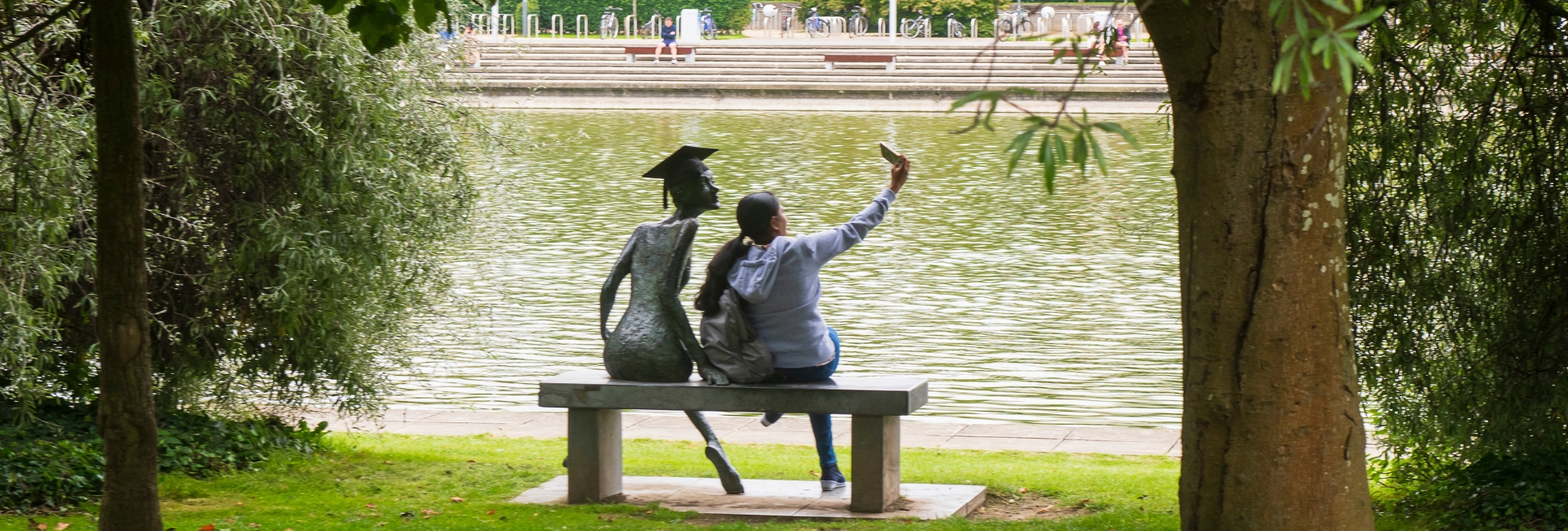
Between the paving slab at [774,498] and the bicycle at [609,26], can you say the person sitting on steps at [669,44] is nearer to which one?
the bicycle at [609,26]

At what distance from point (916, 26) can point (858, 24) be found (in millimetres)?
2875

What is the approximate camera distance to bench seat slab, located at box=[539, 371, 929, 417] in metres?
6.57

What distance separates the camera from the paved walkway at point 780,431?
897cm

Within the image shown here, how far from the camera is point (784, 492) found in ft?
23.7

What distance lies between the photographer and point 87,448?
7.30m

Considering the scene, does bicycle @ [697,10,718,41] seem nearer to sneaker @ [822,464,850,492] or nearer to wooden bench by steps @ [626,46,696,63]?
wooden bench by steps @ [626,46,696,63]

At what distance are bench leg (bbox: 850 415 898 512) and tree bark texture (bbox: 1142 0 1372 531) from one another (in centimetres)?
222

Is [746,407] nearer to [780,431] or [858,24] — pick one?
[780,431]

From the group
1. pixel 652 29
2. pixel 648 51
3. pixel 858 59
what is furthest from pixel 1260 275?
pixel 652 29

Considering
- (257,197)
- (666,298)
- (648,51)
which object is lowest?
(666,298)

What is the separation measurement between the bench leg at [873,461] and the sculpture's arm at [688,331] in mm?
611

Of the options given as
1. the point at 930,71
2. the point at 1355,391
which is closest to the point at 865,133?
the point at 930,71

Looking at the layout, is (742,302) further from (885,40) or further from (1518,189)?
(885,40)

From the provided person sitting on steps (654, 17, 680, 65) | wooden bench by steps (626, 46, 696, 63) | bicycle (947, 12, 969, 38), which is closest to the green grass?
person sitting on steps (654, 17, 680, 65)
